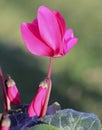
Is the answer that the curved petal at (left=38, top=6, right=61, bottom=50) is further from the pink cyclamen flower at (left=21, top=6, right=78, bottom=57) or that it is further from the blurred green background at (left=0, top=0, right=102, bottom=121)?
the blurred green background at (left=0, top=0, right=102, bottom=121)

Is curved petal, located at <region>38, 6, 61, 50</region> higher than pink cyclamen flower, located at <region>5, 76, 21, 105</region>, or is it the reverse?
curved petal, located at <region>38, 6, 61, 50</region>

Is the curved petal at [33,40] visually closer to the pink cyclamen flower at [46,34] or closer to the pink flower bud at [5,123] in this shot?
the pink cyclamen flower at [46,34]

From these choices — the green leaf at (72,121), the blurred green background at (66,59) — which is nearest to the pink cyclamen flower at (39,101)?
the green leaf at (72,121)

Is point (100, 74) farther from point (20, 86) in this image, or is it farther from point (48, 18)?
point (48, 18)

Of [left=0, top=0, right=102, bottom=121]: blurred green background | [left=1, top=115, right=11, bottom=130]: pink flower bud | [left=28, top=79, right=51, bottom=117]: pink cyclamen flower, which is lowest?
[left=0, top=0, right=102, bottom=121]: blurred green background

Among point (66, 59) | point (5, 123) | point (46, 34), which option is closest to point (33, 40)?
point (46, 34)

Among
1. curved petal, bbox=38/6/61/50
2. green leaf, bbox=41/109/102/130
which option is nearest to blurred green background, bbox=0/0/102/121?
green leaf, bbox=41/109/102/130

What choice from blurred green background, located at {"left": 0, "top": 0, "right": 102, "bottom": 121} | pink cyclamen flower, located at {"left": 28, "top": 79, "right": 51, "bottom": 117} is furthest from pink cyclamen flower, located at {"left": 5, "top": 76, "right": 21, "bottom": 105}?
blurred green background, located at {"left": 0, "top": 0, "right": 102, "bottom": 121}

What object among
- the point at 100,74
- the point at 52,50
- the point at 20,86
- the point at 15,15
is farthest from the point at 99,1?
the point at 52,50

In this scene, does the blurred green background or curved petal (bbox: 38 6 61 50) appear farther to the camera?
the blurred green background

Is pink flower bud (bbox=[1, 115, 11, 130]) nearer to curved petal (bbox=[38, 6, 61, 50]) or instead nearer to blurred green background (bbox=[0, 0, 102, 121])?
curved petal (bbox=[38, 6, 61, 50])
